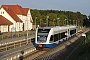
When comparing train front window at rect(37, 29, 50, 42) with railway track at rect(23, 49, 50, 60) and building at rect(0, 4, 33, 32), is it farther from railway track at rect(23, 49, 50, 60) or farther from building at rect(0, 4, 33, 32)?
building at rect(0, 4, 33, 32)

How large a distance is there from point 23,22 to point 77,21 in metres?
64.9

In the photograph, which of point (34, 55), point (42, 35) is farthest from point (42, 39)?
point (34, 55)

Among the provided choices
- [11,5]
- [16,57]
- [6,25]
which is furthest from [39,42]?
[11,5]

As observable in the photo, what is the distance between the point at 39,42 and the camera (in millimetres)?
27562

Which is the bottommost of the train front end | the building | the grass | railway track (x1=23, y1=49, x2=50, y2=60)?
railway track (x1=23, y1=49, x2=50, y2=60)

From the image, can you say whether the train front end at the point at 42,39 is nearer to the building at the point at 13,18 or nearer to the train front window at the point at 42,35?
the train front window at the point at 42,35

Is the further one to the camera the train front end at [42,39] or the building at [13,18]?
the building at [13,18]

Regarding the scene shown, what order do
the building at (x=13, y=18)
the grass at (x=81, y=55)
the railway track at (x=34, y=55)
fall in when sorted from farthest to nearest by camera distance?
the building at (x=13, y=18)
the railway track at (x=34, y=55)
the grass at (x=81, y=55)

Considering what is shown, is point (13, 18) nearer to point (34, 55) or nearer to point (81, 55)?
point (34, 55)

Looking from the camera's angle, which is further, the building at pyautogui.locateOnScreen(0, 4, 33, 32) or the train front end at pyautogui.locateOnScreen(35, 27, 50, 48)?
the building at pyautogui.locateOnScreen(0, 4, 33, 32)

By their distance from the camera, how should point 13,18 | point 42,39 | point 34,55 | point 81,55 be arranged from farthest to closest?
point 13,18
point 42,39
point 34,55
point 81,55

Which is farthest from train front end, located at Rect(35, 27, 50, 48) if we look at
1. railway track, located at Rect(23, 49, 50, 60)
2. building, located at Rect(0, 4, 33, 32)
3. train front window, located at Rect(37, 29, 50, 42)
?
building, located at Rect(0, 4, 33, 32)

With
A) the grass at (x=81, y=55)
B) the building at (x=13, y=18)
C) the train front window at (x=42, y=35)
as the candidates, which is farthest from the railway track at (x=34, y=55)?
the building at (x=13, y=18)

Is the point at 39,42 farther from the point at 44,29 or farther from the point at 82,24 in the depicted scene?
the point at 82,24
